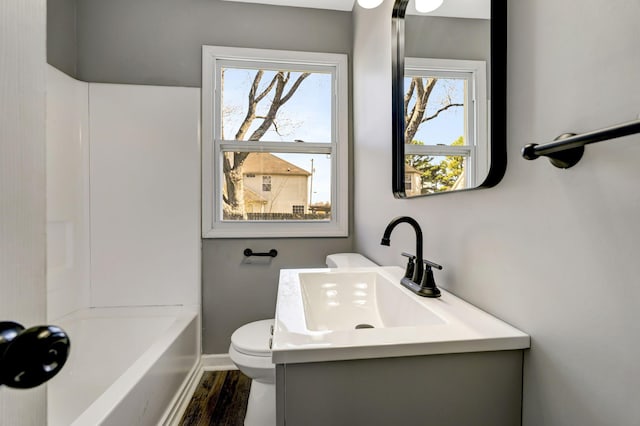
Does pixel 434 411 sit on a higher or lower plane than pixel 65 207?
lower

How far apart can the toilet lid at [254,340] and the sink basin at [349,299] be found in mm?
445

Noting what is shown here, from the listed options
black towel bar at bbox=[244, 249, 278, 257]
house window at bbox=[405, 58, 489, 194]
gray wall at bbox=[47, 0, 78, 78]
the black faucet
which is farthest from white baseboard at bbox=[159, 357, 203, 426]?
gray wall at bbox=[47, 0, 78, 78]

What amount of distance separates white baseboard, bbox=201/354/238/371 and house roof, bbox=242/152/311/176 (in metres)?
1.28

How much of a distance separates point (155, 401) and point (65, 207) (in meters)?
1.29

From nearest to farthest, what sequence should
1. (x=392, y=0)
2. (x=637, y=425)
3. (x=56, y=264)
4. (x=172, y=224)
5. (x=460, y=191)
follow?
(x=637, y=425), (x=460, y=191), (x=392, y=0), (x=56, y=264), (x=172, y=224)

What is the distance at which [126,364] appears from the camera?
1.81 m

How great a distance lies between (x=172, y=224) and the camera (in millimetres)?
2016

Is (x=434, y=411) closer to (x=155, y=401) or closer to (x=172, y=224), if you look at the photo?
(x=155, y=401)

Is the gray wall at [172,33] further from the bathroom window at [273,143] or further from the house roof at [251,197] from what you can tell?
the house roof at [251,197]

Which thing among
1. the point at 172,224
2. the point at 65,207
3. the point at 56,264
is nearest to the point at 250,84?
the point at 172,224

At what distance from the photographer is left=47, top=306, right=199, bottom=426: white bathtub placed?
1.23 metres

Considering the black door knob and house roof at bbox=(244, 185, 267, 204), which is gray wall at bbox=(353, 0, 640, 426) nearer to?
the black door knob

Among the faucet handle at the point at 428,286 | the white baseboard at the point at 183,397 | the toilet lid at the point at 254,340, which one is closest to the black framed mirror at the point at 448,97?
the faucet handle at the point at 428,286

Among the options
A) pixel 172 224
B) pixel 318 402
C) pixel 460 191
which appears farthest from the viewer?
pixel 172 224
